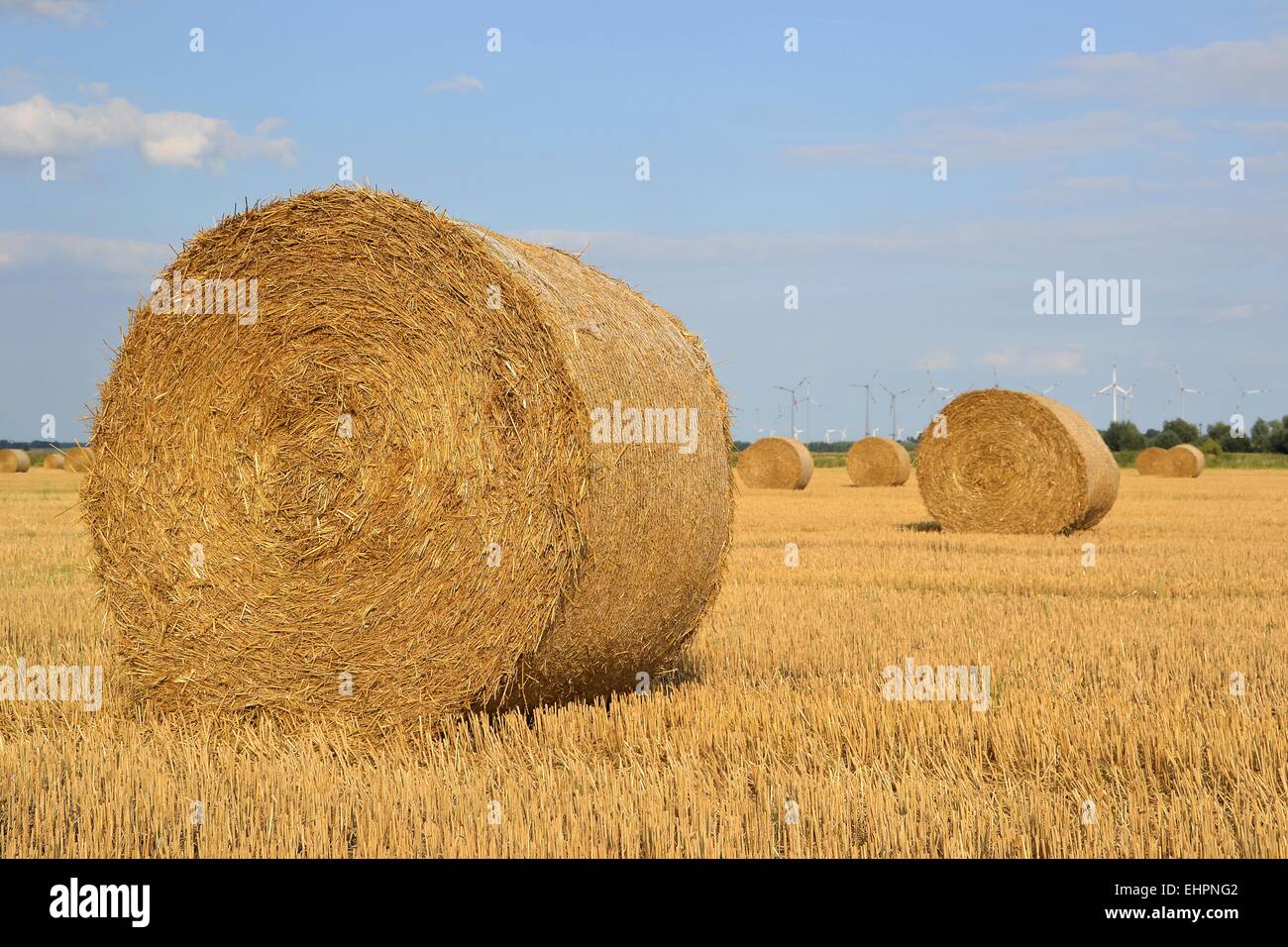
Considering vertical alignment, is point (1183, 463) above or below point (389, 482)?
below

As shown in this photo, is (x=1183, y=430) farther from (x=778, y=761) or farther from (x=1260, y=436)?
(x=778, y=761)

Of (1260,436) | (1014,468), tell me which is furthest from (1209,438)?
(1014,468)

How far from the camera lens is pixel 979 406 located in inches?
747

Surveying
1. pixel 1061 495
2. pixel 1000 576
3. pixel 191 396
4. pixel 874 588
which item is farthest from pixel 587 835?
pixel 1061 495

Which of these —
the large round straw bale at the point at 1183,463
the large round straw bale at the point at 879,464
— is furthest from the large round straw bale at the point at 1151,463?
the large round straw bale at the point at 879,464

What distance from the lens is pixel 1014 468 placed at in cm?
1845

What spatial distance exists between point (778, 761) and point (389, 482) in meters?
2.52

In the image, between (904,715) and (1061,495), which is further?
(1061,495)

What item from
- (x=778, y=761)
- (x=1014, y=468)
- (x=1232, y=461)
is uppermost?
(x=1014, y=468)

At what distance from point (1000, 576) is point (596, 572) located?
289 inches

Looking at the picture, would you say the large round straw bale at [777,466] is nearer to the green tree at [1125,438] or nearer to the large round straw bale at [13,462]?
the large round straw bale at [13,462]

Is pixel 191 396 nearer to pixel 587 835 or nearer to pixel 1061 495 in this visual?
pixel 587 835

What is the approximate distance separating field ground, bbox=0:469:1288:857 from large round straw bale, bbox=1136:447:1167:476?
1423 inches

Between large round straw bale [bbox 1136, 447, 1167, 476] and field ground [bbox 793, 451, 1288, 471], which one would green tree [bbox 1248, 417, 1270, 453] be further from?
large round straw bale [bbox 1136, 447, 1167, 476]
